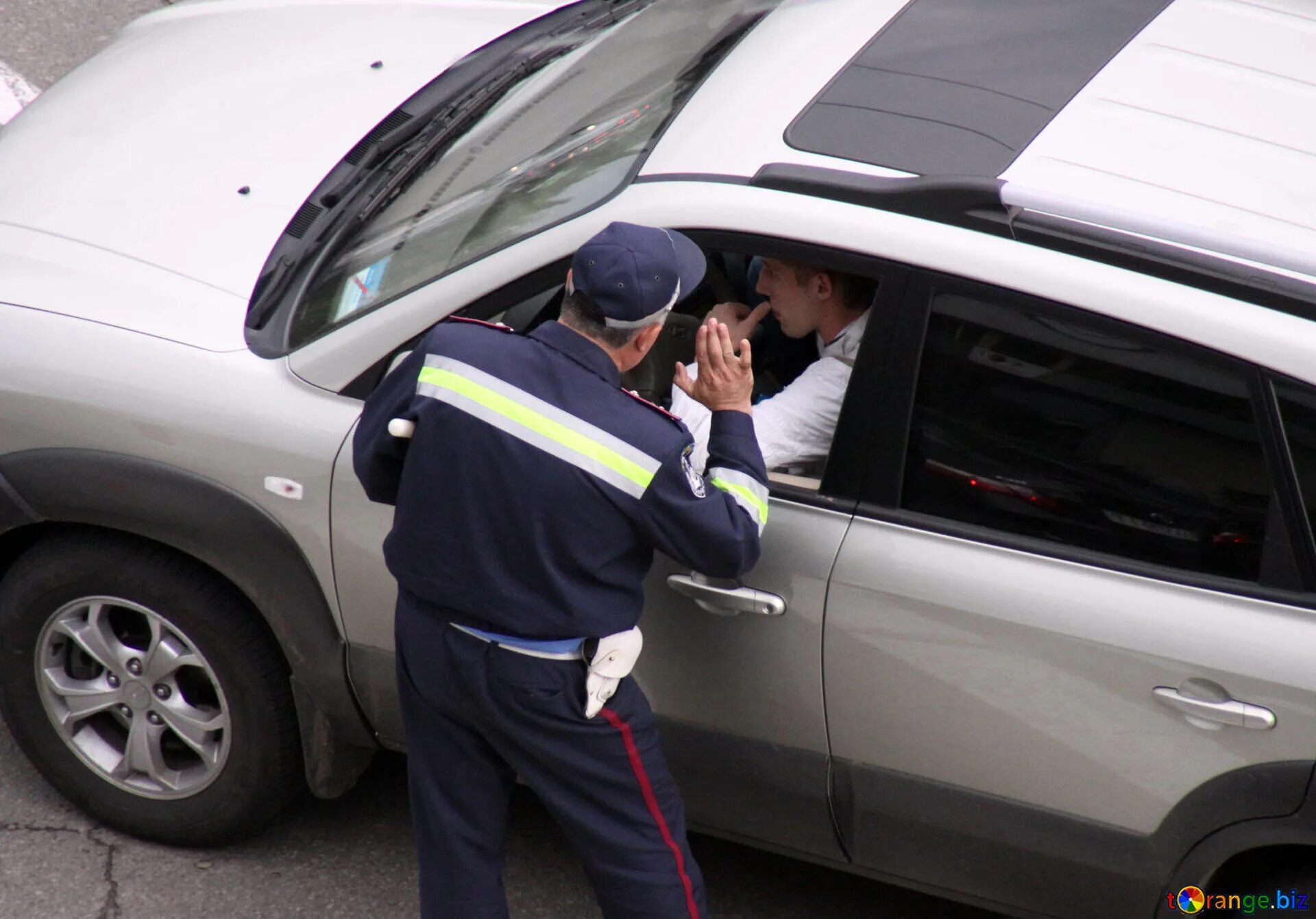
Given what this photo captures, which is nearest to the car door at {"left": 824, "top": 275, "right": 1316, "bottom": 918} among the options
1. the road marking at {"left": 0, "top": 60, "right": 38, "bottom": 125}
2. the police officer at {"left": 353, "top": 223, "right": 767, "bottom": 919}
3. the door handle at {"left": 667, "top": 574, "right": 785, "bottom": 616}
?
the door handle at {"left": 667, "top": 574, "right": 785, "bottom": 616}

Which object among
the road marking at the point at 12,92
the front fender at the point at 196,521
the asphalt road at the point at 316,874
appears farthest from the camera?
the road marking at the point at 12,92

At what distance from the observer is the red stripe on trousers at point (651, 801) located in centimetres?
252

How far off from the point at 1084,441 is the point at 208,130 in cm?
220

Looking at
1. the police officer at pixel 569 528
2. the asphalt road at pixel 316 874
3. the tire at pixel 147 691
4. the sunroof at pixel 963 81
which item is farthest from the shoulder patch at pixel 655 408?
the asphalt road at pixel 316 874

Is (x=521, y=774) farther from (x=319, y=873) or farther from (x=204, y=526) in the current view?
(x=319, y=873)

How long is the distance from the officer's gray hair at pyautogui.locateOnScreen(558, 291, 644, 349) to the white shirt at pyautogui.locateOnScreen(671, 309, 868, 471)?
339mm

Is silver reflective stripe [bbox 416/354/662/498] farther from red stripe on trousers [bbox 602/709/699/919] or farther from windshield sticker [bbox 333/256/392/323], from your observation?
windshield sticker [bbox 333/256/392/323]

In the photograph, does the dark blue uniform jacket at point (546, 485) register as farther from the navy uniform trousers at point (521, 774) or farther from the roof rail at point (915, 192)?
the roof rail at point (915, 192)

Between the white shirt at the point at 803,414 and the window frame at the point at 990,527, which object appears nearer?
the window frame at the point at 990,527

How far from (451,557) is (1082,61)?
63.0 inches

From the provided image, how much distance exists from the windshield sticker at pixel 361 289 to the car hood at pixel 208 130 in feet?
0.67

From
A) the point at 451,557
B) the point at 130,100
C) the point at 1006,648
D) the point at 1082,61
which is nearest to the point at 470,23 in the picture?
the point at 130,100

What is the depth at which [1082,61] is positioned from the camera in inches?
112

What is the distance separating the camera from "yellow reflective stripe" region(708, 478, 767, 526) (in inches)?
93.4
